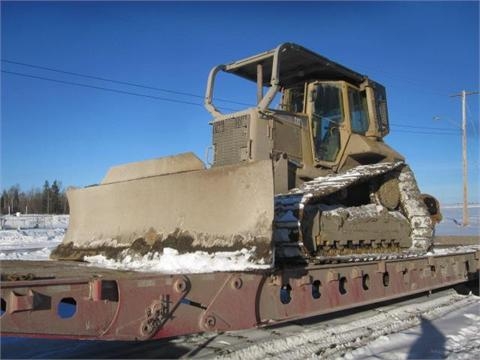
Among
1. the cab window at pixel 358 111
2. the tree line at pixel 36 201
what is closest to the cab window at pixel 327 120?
the cab window at pixel 358 111

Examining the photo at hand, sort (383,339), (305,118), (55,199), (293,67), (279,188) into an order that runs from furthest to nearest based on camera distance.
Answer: (55,199) < (293,67) < (305,118) < (279,188) < (383,339)

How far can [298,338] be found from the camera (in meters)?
5.09

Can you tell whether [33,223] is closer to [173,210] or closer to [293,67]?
[293,67]

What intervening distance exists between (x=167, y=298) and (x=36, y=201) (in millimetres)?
101781

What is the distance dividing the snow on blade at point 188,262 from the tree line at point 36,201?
84.3 metres

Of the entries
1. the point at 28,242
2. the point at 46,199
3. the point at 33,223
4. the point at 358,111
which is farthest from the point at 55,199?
the point at 358,111

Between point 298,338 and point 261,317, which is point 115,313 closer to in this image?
point 261,317

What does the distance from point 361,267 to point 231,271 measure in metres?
1.98

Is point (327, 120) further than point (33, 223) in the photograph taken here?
No

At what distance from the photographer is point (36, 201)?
97.8 meters

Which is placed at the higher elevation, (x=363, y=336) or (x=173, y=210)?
(x=173, y=210)

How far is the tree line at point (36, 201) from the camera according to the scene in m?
89.2

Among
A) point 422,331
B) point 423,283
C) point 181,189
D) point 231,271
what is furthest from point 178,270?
point 423,283

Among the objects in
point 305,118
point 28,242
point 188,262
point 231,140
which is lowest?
point 28,242
